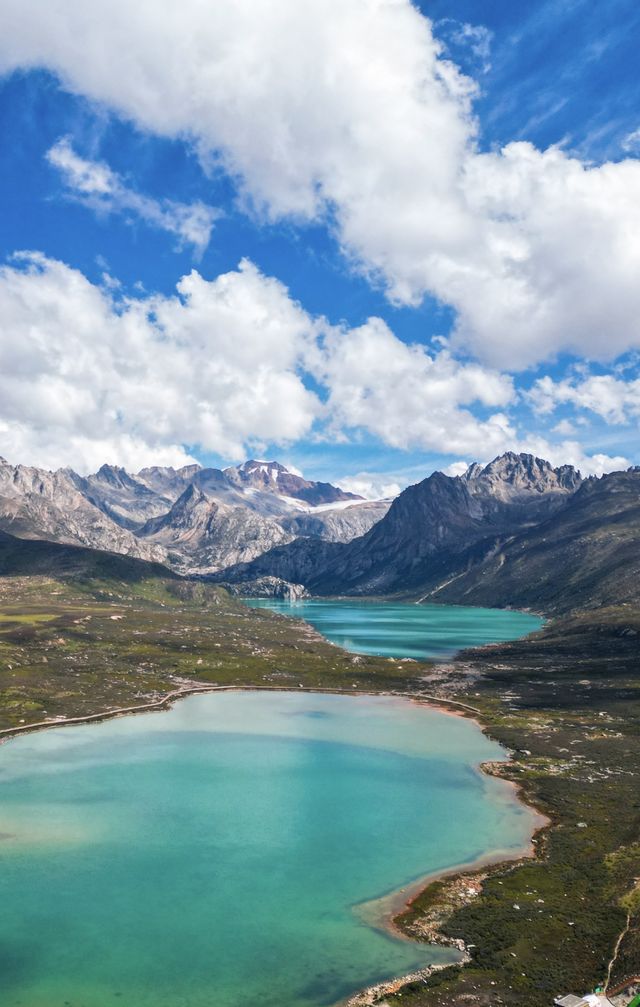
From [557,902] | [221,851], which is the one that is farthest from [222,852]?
[557,902]

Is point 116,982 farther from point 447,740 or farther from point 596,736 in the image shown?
point 596,736

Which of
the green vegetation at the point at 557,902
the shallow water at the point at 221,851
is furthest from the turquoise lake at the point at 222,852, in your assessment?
the green vegetation at the point at 557,902

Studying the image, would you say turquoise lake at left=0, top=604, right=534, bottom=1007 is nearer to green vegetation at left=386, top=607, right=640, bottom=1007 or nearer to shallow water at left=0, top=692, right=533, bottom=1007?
shallow water at left=0, top=692, right=533, bottom=1007

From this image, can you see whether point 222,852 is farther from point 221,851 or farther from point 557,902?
point 557,902

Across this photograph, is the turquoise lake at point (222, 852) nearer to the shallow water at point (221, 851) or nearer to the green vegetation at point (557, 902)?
the shallow water at point (221, 851)

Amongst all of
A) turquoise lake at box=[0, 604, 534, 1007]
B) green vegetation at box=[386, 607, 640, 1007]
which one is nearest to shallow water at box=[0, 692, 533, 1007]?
turquoise lake at box=[0, 604, 534, 1007]
